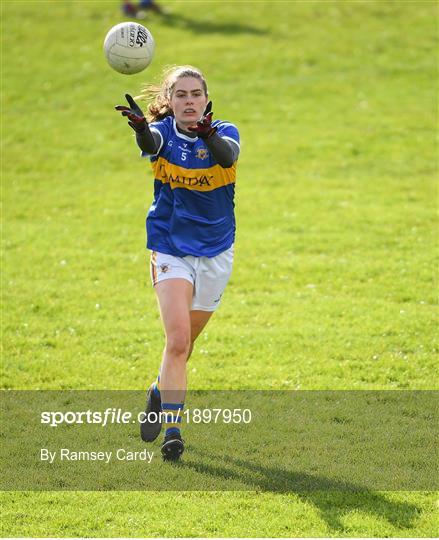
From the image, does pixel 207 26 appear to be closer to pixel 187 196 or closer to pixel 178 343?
pixel 187 196

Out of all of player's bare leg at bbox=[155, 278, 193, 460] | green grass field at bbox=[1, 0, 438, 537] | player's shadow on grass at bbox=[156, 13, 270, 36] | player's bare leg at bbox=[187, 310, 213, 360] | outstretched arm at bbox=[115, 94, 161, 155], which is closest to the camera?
green grass field at bbox=[1, 0, 438, 537]

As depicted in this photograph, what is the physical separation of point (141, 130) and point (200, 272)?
1.22m

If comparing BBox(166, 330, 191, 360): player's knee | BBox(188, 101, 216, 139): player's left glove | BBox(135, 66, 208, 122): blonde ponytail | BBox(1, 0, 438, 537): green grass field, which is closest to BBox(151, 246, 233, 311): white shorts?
BBox(166, 330, 191, 360): player's knee

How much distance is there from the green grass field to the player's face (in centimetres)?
289

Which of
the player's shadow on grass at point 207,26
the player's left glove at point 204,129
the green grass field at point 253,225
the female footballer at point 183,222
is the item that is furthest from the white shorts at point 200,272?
the player's shadow on grass at point 207,26

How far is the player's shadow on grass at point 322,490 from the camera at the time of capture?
6586mm

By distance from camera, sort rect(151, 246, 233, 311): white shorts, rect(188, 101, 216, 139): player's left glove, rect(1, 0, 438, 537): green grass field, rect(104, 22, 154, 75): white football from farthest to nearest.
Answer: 1. rect(104, 22, 154, 75): white football
2. rect(151, 246, 233, 311): white shorts
3. rect(188, 101, 216, 139): player's left glove
4. rect(1, 0, 438, 537): green grass field

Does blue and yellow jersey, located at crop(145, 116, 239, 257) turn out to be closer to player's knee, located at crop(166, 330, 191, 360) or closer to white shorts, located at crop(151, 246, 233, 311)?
white shorts, located at crop(151, 246, 233, 311)

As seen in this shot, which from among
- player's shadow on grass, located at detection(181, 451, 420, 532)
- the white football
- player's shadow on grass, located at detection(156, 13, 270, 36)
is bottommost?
player's shadow on grass, located at detection(181, 451, 420, 532)

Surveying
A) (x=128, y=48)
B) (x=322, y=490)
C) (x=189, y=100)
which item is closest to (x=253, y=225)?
(x=128, y=48)

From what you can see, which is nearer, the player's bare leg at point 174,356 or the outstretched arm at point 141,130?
the outstretched arm at point 141,130

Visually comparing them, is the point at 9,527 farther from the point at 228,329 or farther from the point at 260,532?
the point at 228,329

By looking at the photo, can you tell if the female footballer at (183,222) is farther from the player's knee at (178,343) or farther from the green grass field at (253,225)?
the green grass field at (253,225)

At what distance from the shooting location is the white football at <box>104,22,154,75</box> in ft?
26.7
